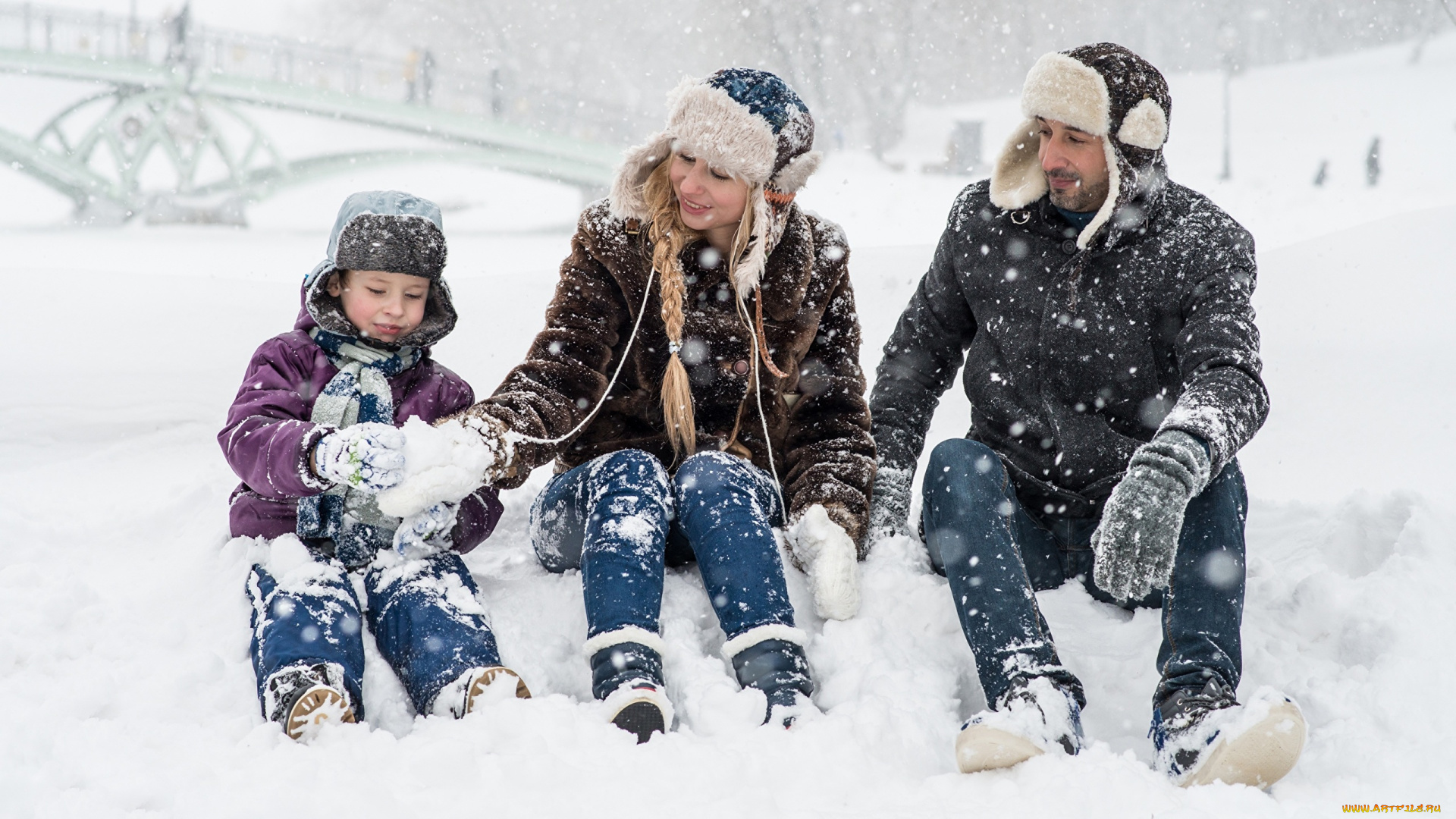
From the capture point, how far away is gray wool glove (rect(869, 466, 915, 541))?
2656 millimetres

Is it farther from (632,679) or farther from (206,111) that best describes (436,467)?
(206,111)

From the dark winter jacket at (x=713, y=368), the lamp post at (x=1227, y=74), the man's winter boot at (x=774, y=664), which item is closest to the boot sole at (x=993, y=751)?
the man's winter boot at (x=774, y=664)

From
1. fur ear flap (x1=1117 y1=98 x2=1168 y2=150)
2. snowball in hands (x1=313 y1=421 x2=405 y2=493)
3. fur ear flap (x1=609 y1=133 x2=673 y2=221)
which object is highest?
fur ear flap (x1=1117 y1=98 x2=1168 y2=150)

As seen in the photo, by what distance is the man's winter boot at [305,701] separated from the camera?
1858 mm

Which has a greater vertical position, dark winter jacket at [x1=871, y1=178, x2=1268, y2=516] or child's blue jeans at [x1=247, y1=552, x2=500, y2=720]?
dark winter jacket at [x1=871, y1=178, x2=1268, y2=516]

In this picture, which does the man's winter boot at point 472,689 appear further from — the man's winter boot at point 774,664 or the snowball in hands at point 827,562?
the snowball in hands at point 827,562

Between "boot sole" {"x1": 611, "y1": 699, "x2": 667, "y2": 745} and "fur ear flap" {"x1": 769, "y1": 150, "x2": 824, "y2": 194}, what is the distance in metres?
1.35

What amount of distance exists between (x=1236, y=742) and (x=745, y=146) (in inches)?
63.7

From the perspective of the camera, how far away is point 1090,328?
2.48 m

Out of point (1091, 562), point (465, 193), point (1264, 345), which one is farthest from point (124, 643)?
point (465, 193)

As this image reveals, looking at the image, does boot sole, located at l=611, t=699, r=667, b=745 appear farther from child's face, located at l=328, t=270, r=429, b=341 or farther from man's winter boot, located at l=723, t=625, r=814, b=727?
child's face, located at l=328, t=270, r=429, b=341

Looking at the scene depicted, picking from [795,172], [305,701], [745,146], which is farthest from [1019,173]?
[305,701]

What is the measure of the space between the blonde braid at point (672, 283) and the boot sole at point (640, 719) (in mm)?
875

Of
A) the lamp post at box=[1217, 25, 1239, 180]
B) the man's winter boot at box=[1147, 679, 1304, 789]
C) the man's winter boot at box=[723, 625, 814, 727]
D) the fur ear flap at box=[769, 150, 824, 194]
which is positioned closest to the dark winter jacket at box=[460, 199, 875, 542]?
the fur ear flap at box=[769, 150, 824, 194]
